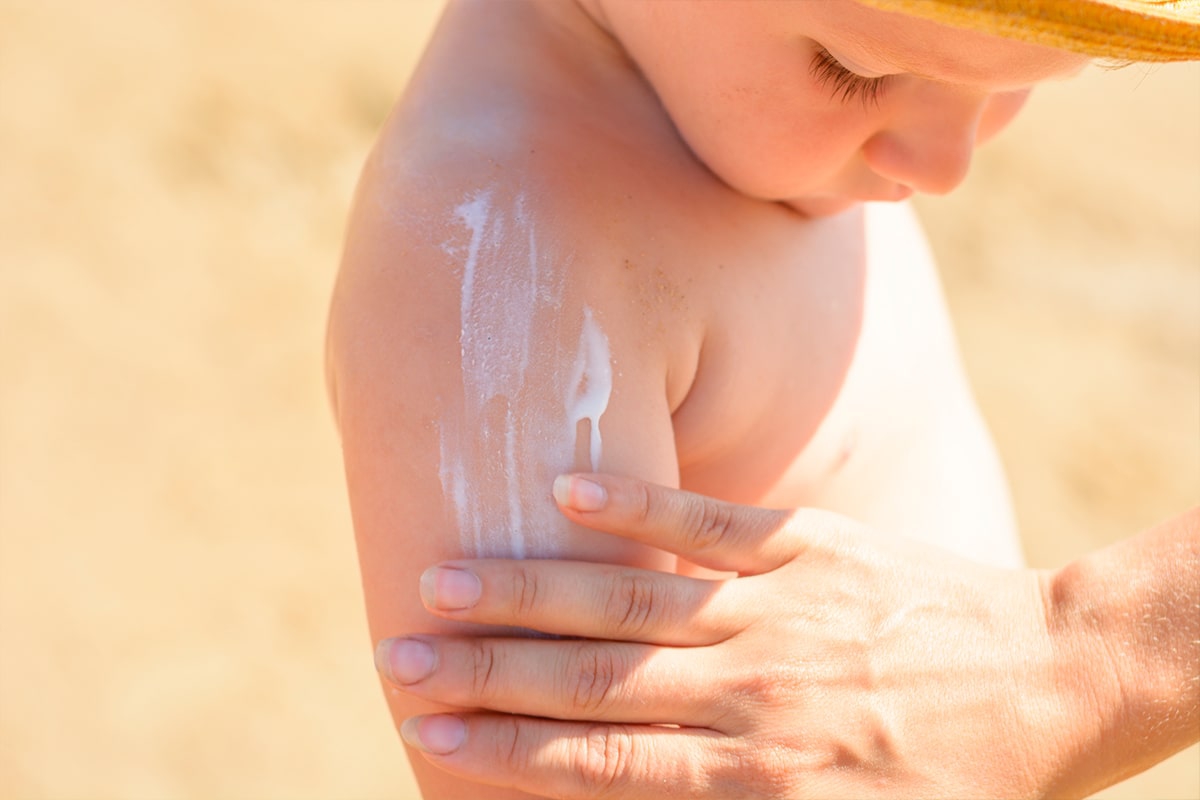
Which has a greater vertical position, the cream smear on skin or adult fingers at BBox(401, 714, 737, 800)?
the cream smear on skin

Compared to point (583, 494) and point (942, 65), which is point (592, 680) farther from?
point (942, 65)

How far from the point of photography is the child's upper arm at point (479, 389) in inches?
34.6

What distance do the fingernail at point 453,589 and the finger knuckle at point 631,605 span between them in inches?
4.0

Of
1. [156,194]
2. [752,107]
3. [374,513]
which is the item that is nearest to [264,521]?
[156,194]

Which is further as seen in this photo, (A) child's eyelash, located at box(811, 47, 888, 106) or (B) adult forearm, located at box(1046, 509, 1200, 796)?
(B) adult forearm, located at box(1046, 509, 1200, 796)

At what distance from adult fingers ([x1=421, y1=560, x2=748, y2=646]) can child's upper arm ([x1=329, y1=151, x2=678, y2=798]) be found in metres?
0.04

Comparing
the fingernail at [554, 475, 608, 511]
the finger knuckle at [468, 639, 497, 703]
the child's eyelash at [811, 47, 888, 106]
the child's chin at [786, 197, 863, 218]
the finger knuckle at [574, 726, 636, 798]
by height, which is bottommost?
the finger knuckle at [574, 726, 636, 798]

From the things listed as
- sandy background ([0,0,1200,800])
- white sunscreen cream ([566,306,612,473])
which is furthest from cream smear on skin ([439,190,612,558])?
sandy background ([0,0,1200,800])

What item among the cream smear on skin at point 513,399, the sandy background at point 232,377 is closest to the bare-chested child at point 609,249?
the cream smear on skin at point 513,399

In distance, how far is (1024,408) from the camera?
3301mm

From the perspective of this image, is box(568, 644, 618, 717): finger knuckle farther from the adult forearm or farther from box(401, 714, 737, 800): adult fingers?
the adult forearm

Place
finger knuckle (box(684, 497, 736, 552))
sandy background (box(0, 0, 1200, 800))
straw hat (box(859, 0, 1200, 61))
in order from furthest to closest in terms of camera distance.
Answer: sandy background (box(0, 0, 1200, 800)) < finger knuckle (box(684, 497, 736, 552)) < straw hat (box(859, 0, 1200, 61))

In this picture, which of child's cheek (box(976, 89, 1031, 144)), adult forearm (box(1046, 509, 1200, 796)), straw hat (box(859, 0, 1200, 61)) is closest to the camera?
straw hat (box(859, 0, 1200, 61))

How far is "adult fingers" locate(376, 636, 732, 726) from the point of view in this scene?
838 mm
